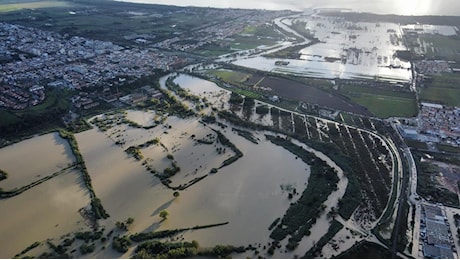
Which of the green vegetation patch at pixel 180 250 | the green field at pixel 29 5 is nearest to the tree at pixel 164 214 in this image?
the green vegetation patch at pixel 180 250

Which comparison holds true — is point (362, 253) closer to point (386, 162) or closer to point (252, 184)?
point (252, 184)

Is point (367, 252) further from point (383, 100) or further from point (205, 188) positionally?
point (383, 100)

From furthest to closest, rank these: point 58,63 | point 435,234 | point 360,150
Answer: point 58,63 < point 360,150 < point 435,234

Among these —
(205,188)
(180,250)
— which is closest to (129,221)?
(180,250)

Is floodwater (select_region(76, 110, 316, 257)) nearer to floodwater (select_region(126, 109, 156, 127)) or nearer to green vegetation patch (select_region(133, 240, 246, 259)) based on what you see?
green vegetation patch (select_region(133, 240, 246, 259))

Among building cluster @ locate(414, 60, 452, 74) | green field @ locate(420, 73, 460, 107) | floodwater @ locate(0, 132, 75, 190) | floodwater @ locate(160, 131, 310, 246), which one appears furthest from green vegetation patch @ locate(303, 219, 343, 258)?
building cluster @ locate(414, 60, 452, 74)

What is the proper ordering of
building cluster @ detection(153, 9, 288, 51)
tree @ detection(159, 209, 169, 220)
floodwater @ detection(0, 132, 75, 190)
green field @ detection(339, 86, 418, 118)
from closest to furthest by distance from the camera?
tree @ detection(159, 209, 169, 220) < floodwater @ detection(0, 132, 75, 190) < green field @ detection(339, 86, 418, 118) < building cluster @ detection(153, 9, 288, 51)

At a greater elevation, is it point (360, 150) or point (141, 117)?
point (360, 150)
